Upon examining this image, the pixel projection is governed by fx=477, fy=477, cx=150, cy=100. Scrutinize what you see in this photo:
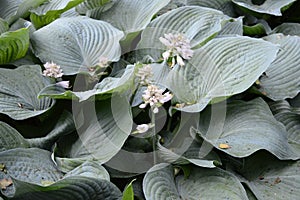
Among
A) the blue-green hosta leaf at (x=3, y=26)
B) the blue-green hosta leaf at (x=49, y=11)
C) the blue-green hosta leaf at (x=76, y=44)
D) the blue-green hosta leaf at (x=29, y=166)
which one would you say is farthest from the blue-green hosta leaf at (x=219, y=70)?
the blue-green hosta leaf at (x=3, y=26)

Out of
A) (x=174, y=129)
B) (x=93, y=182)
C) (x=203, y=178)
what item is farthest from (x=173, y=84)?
(x=93, y=182)

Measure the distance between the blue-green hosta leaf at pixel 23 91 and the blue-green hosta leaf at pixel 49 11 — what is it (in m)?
0.31

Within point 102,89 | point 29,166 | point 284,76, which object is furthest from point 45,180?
point 284,76

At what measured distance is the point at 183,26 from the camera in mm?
1480

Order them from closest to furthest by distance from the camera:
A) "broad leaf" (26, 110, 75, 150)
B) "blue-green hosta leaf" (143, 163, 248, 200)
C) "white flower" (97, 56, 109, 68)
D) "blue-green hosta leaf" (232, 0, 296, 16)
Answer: "blue-green hosta leaf" (143, 163, 248, 200) → "broad leaf" (26, 110, 75, 150) → "white flower" (97, 56, 109, 68) → "blue-green hosta leaf" (232, 0, 296, 16)

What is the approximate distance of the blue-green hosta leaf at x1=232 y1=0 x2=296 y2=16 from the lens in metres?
1.70

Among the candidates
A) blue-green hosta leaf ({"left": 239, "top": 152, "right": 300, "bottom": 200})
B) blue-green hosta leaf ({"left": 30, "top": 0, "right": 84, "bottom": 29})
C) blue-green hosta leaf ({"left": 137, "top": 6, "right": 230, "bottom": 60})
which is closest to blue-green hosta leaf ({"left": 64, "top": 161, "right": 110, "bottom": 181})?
blue-green hosta leaf ({"left": 239, "top": 152, "right": 300, "bottom": 200})

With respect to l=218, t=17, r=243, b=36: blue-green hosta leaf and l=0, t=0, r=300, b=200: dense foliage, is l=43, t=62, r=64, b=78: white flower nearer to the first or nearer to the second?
l=0, t=0, r=300, b=200: dense foliage

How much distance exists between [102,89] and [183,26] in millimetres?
417

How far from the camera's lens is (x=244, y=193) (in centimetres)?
110

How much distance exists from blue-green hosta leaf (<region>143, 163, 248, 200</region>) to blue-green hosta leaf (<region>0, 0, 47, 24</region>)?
0.78m

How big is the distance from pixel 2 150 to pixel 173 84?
46cm

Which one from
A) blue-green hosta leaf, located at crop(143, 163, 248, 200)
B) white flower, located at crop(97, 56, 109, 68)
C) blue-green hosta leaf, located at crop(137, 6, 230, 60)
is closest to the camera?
blue-green hosta leaf, located at crop(143, 163, 248, 200)

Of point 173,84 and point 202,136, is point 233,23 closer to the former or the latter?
point 173,84
